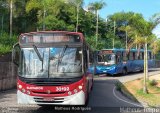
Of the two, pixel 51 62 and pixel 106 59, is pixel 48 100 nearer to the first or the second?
pixel 51 62

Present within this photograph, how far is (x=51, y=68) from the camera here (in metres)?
13.2

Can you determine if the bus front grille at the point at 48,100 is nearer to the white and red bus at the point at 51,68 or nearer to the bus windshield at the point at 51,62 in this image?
the white and red bus at the point at 51,68

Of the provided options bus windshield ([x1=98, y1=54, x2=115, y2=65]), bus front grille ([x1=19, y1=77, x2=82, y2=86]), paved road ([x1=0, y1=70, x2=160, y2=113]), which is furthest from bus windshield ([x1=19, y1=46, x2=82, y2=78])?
bus windshield ([x1=98, y1=54, x2=115, y2=65])

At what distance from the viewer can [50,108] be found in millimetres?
14961

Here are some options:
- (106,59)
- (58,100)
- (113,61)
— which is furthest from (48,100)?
(106,59)

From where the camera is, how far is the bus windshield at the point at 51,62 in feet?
43.0

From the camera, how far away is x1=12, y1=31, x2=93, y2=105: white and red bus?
12.9 m

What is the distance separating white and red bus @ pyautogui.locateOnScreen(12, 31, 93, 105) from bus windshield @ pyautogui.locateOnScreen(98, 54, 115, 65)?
20.0 m

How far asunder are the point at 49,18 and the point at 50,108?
29.2 meters

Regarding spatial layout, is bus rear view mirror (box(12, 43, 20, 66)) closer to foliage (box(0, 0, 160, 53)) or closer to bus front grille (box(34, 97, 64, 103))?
bus front grille (box(34, 97, 64, 103))

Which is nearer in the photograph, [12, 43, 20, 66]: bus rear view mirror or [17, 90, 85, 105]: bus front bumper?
[17, 90, 85, 105]: bus front bumper

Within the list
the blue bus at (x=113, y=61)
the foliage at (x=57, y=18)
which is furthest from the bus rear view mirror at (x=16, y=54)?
the foliage at (x=57, y=18)

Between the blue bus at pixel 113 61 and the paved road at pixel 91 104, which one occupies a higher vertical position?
the blue bus at pixel 113 61

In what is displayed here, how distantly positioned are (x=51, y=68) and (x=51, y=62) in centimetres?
22
